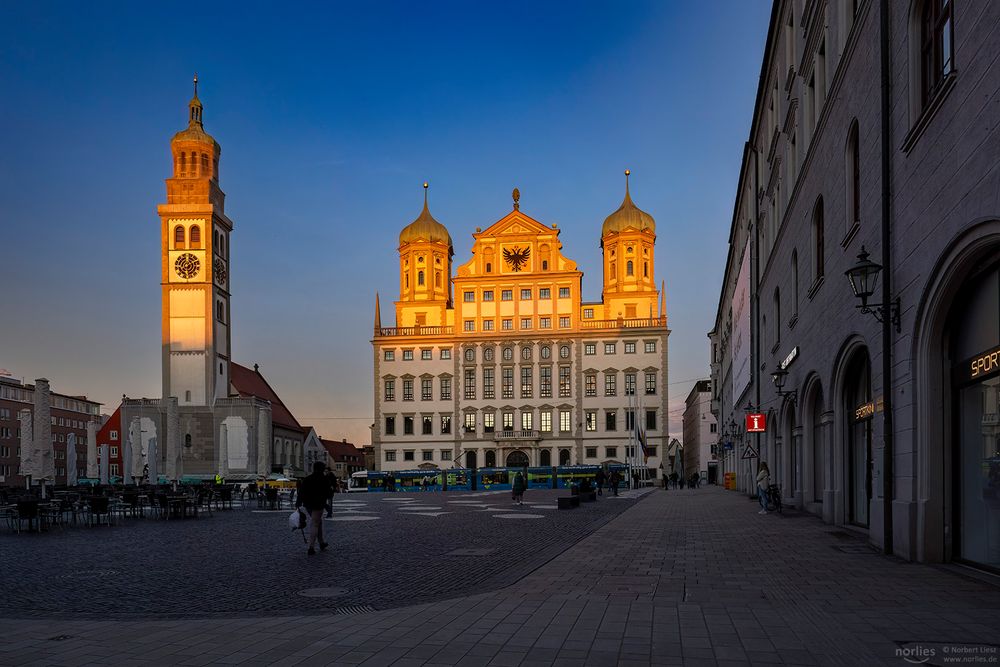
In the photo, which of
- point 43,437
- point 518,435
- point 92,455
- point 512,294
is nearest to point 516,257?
point 512,294

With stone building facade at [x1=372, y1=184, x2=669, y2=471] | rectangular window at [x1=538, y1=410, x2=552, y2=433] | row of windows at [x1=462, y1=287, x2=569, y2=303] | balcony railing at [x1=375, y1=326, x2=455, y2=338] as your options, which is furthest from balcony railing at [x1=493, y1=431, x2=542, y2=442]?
row of windows at [x1=462, y1=287, x2=569, y2=303]

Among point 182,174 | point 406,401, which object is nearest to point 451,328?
point 406,401

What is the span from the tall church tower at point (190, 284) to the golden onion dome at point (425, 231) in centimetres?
2168

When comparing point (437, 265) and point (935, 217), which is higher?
point (437, 265)

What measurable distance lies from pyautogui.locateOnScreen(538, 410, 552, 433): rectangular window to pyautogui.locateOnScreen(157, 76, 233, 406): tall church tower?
107 feet

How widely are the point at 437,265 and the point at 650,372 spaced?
26.7 m

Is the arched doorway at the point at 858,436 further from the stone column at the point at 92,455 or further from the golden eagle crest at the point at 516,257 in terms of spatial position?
the golden eagle crest at the point at 516,257

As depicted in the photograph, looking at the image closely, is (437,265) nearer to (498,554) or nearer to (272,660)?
(498,554)

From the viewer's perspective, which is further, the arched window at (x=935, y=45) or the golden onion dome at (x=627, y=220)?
the golden onion dome at (x=627, y=220)

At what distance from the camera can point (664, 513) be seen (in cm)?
2689

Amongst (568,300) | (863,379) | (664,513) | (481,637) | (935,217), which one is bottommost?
(664,513)

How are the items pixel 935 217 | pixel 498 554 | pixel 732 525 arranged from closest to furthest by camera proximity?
pixel 935 217 → pixel 498 554 → pixel 732 525

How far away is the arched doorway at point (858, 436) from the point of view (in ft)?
52.4

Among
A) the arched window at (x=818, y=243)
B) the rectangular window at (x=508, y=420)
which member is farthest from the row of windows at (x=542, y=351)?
the arched window at (x=818, y=243)
